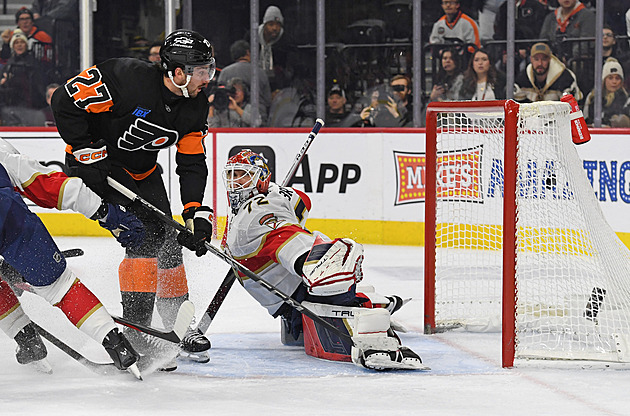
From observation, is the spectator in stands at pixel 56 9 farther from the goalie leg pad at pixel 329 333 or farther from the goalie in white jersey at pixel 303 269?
the goalie leg pad at pixel 329 333

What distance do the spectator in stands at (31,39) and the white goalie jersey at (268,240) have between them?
4621mm

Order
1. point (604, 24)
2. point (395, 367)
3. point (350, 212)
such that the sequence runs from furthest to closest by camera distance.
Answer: point (350, 212)
point (604, 24)
point (395, 367)

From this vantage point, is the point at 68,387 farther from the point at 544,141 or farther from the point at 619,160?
the point at 619,160

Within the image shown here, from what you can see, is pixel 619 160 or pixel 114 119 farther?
pixel 619 160

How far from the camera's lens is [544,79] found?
6.35 meters

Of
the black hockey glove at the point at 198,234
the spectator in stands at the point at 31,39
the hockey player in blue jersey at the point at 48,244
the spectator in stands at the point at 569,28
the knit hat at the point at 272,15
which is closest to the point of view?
the hockey player in blue jersey at the point at 48,244

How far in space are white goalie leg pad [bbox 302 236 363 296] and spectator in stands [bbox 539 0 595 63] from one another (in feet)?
12.0

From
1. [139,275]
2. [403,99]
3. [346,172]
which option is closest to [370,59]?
[403,99]

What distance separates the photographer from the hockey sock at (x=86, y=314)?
106 inches

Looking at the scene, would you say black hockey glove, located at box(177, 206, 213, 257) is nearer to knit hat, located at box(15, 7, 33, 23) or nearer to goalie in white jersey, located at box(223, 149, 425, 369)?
goalie in white jersey, located at box(223, 149, 425, 369)

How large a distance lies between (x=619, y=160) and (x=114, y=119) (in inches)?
125

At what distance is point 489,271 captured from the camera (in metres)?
4.34

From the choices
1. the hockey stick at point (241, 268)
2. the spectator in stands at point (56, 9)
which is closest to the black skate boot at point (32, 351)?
the hockey stick at point (241, 268)

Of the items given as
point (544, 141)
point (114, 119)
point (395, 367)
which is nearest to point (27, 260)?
point (114, 119)
